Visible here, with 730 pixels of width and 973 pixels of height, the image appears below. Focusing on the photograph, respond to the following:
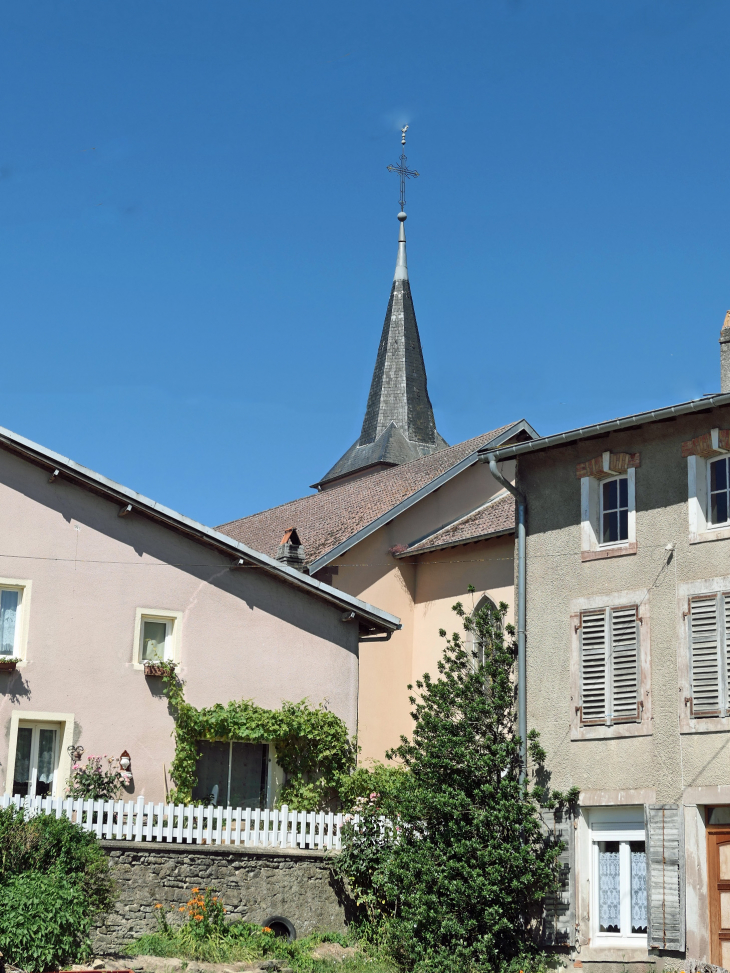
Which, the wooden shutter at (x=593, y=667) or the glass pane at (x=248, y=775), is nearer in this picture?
the wooden shutter at (x=593, y=667)

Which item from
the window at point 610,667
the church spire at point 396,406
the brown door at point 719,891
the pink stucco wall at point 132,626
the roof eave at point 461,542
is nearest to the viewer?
the brown door at point 719,891

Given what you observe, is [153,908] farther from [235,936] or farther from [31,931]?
[31,931]

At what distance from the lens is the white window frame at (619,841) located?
16.8 m

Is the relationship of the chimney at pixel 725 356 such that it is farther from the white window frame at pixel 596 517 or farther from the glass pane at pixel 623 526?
the glass pane at pixel 623 526

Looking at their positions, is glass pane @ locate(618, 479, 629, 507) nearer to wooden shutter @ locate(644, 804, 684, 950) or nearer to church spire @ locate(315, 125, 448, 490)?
wooden shutter @ locate(644, 804, 684, 950)

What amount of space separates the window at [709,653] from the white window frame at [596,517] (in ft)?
4.85

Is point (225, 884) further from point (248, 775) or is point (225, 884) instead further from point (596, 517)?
point (596, 517)

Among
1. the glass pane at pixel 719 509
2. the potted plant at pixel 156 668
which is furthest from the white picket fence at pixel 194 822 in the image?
the glass pane at pixel 719 509

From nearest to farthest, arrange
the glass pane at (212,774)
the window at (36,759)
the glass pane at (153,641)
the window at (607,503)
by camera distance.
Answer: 1. the window at (607,503)
2. the window at (36,759)
3. the glass pane at (212,774)
4. the glass pane at (153,641)

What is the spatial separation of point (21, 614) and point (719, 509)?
10.3 meters

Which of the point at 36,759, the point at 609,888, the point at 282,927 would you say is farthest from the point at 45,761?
the point at 609,888

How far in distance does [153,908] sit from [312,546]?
39.2 ft

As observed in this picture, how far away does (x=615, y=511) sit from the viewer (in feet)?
60.7

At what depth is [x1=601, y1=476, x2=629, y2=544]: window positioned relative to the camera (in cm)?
A: 1841
